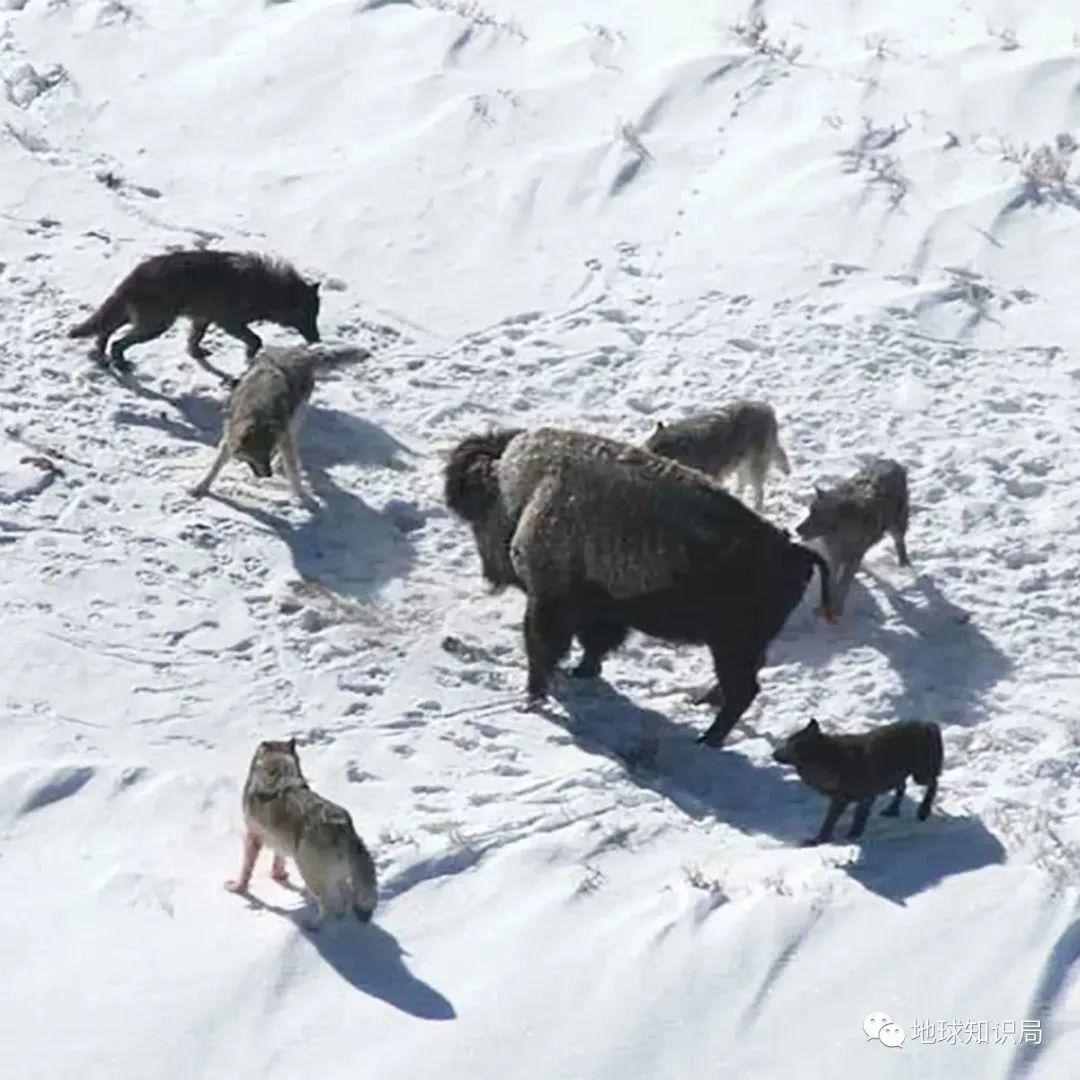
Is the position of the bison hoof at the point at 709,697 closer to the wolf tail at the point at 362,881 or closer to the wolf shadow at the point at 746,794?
the wolf shadow at the point at 746,794

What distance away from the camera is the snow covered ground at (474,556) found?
11.7 m

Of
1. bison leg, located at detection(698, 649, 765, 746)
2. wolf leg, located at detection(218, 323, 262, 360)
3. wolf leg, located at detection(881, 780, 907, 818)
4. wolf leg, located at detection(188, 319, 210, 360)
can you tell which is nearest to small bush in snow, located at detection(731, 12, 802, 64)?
wolf leg, located at detection(218, 323, 262, 360)

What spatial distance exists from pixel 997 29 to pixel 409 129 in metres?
4.50

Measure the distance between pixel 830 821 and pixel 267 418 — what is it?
Answer: 14.8 feet

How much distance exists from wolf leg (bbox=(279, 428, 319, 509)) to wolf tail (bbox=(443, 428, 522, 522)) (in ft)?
4.17

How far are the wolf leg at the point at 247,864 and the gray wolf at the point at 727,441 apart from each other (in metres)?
3.86

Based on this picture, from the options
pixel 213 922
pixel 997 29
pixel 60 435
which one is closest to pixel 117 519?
pixel 60 435

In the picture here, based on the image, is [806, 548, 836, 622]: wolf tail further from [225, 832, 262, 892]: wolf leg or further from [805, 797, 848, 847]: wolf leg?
[225, 832, 262, 892]: wolf leg

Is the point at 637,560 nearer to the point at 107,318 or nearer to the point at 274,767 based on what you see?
the point at 274,767

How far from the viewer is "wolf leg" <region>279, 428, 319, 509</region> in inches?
628

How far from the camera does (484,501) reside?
14.7 meters

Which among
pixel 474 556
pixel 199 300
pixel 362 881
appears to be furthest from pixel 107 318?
pixel 362 881

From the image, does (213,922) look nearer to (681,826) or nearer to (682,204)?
(681,826)

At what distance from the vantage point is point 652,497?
13914mm
